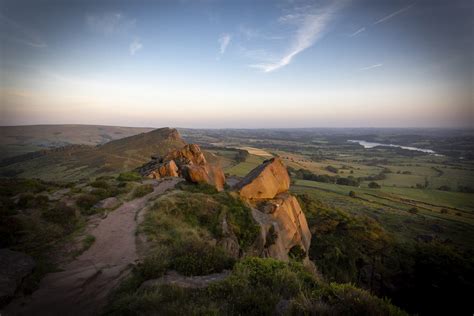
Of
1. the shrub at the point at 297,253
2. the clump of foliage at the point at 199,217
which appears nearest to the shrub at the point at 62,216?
the clump of foliage at the point at 199,217

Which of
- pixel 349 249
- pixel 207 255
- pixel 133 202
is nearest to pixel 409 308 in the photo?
pixel 349 249

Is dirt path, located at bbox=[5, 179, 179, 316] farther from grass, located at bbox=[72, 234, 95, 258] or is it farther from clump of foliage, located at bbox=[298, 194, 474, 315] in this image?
clump of foliage, located at bbox=[298, 194, 474, 315]

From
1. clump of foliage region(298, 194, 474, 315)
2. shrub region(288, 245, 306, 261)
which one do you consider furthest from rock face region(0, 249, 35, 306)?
Answer: clump of foliage region(298, 194, 474, 315)

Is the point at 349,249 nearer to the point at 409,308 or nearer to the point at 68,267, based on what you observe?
the point at 409,308

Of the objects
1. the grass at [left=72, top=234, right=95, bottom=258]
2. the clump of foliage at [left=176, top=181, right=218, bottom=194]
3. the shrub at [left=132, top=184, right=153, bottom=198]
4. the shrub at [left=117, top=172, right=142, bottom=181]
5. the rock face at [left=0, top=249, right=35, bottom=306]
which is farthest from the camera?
the shrub at [left=117, top=172, right=142, bottom=181]

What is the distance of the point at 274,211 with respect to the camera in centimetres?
2050

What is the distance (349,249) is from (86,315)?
1227 inches

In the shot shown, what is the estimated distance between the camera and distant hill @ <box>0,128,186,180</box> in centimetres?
6212

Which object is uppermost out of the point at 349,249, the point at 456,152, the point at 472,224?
the point at 456,152

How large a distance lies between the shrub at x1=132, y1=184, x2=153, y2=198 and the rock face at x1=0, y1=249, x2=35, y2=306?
33.6ft

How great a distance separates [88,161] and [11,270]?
76.3 metres

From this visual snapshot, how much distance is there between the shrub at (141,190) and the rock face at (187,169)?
382 centimetres

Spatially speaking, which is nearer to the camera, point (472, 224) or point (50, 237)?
point (50, 237)

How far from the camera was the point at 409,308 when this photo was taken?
22.2 m
